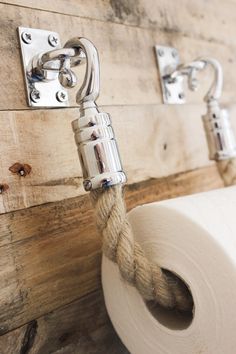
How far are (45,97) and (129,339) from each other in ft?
0.91

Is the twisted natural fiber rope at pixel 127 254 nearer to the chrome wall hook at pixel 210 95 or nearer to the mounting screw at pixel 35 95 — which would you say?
the mounting screw at pixel 35 95

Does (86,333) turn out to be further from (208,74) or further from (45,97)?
(208,74)

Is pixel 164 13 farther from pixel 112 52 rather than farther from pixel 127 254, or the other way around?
pixel 127 254

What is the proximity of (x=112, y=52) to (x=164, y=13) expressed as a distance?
0.15 meters

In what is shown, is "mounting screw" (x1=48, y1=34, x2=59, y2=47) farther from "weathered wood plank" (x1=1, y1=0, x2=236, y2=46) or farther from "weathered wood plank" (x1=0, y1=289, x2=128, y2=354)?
"weathered wood plank" (x1=0, y1=289, x2=128, y2=354)

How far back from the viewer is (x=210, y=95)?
0.64 metres

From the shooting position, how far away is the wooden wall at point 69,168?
1.51ft

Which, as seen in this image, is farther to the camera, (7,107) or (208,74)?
(208,74)

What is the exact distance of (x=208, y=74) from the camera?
743mm

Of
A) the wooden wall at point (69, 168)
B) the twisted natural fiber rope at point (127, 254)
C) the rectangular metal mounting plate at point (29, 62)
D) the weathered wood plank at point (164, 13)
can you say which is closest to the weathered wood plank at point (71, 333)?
the wooden wall at point (69, 168)

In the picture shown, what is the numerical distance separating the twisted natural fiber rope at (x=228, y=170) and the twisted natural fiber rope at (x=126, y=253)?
0.82 feet

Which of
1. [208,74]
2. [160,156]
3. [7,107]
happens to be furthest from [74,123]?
[208,74]

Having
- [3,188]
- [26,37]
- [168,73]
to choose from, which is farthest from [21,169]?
[168,73]

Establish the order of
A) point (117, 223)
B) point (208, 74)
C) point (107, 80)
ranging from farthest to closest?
point (208, 74) → point (107, 80) → point (117, 223)
